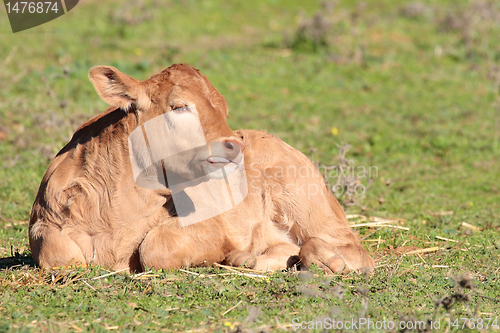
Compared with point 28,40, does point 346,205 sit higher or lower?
lower

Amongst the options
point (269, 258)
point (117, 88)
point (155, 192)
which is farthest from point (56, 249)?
point (269, 258)

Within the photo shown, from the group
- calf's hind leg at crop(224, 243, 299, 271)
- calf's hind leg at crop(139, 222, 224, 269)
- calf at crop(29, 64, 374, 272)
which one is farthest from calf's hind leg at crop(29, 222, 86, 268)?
calf's hind leg at crop(224, 243, 299, 271)

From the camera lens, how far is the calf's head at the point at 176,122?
160 inches

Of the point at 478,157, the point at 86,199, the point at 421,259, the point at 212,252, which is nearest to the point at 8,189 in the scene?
the point at 86,199

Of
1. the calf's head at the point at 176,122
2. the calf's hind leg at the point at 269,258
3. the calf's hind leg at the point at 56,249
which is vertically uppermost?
the calf's head at the point at 176,122

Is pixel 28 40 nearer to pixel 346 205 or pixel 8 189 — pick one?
pixel 8 189

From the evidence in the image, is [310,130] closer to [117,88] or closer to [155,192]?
[155,192]

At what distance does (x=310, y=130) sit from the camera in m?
9.74

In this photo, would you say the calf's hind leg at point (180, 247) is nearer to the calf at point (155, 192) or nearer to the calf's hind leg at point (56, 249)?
the calf at point (155, 192)

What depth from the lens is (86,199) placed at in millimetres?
4316

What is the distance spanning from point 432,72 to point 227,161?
10.3 meters

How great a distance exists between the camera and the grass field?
3.76m

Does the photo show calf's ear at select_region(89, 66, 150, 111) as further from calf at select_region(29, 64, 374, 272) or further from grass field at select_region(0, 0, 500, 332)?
grass field at select_region(0, 0, 500, 332)

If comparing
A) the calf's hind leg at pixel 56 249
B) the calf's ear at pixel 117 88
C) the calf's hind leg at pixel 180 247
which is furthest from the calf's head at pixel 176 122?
the calf's hind leg at pixel 56 249
